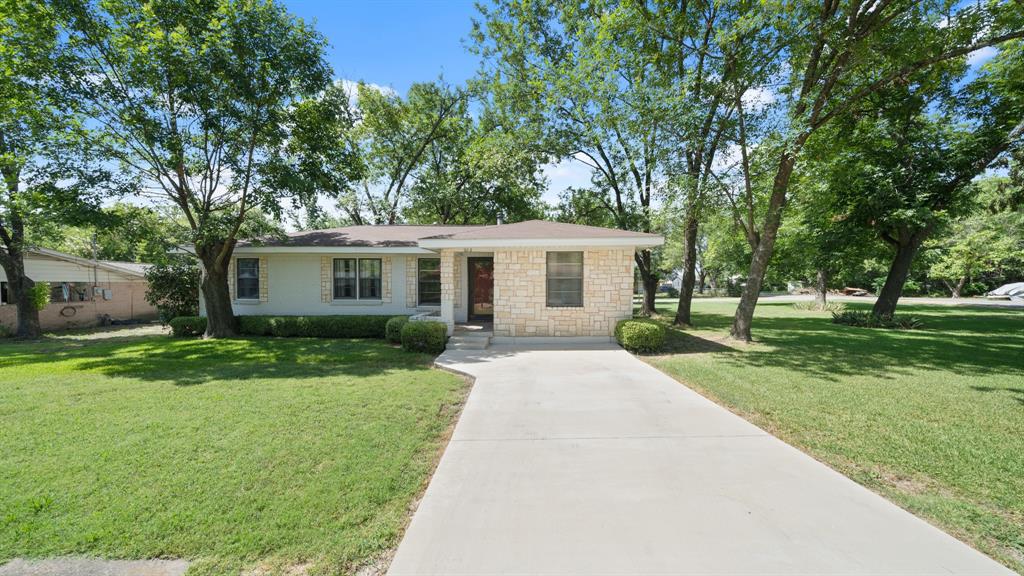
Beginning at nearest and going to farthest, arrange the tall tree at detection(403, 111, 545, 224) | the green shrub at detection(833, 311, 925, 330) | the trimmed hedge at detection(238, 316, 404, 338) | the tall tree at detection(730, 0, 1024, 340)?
the tall tree at detection(730, 0, 1024, 340) → the trimmed hedge at detection(238, 316, 404, 338) → the green shrub at detection(833, 311, 925, 330) → the tall tree at detection(403, 111, 545, 224)

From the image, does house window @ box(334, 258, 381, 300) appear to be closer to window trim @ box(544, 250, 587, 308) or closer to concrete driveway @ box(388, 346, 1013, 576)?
window trim @ box(544, 250, 587, 308)

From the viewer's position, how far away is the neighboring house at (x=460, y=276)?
9.97m

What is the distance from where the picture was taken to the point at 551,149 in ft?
54.8

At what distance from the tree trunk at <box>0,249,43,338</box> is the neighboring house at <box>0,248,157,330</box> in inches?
55.9

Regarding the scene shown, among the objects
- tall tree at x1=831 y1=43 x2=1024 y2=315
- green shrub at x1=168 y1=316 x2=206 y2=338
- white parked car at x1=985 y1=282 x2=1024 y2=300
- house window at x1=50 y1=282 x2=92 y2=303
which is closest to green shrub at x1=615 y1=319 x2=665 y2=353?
tall tree at x1=831 y1=43 x2=1024 y2=315

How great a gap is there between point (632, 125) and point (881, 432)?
988cm

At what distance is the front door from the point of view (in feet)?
40.8

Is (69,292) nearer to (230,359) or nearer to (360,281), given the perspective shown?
(360,281)

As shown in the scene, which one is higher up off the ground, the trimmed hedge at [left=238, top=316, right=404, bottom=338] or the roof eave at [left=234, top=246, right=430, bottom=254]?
the roof eave at [left=234, top=246, right=430, bottom=254]

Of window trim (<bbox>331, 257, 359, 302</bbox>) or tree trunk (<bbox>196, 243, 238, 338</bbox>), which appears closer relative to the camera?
tree trunk (<bbox>196, 243, 238, 338</bbox>)

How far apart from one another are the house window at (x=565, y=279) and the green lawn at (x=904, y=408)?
2.61 metres

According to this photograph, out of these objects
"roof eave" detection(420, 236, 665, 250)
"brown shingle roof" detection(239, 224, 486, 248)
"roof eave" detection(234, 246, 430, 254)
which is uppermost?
"brown shingle roof" detection(239, 224, 486, 248)

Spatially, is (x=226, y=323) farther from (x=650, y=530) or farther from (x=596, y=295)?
(x=650, y=530)

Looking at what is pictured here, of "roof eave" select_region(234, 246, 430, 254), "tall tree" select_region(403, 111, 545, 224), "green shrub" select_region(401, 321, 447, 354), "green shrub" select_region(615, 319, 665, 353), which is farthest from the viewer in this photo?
"tall tree" select_region(403, 111, 545, 224)
